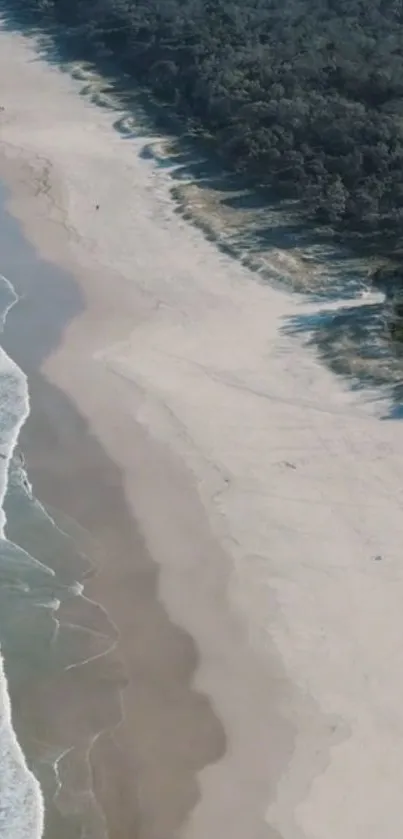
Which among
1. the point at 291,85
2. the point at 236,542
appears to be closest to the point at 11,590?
the point at 236,542

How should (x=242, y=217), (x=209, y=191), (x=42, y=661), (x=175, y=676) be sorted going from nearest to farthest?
1. (x=175, y=676)
2. (x=42, y=661)
3. (x=242, y=217)
4. (x=209, y=191)

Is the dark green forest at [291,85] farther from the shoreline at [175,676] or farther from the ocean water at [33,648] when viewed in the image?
the ocean water at [33,648]

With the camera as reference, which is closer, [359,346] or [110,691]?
[110,691]

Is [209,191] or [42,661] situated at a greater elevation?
[42,661]

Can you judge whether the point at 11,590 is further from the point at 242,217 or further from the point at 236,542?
the point at 242,217

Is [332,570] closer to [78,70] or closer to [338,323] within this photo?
[338,323]

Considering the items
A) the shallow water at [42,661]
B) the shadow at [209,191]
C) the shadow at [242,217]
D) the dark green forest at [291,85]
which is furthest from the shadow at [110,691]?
the dark green forest at [291,85]

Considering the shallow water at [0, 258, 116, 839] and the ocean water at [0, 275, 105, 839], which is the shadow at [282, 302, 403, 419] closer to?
the ocean water at [0, 275, 105, 839]
